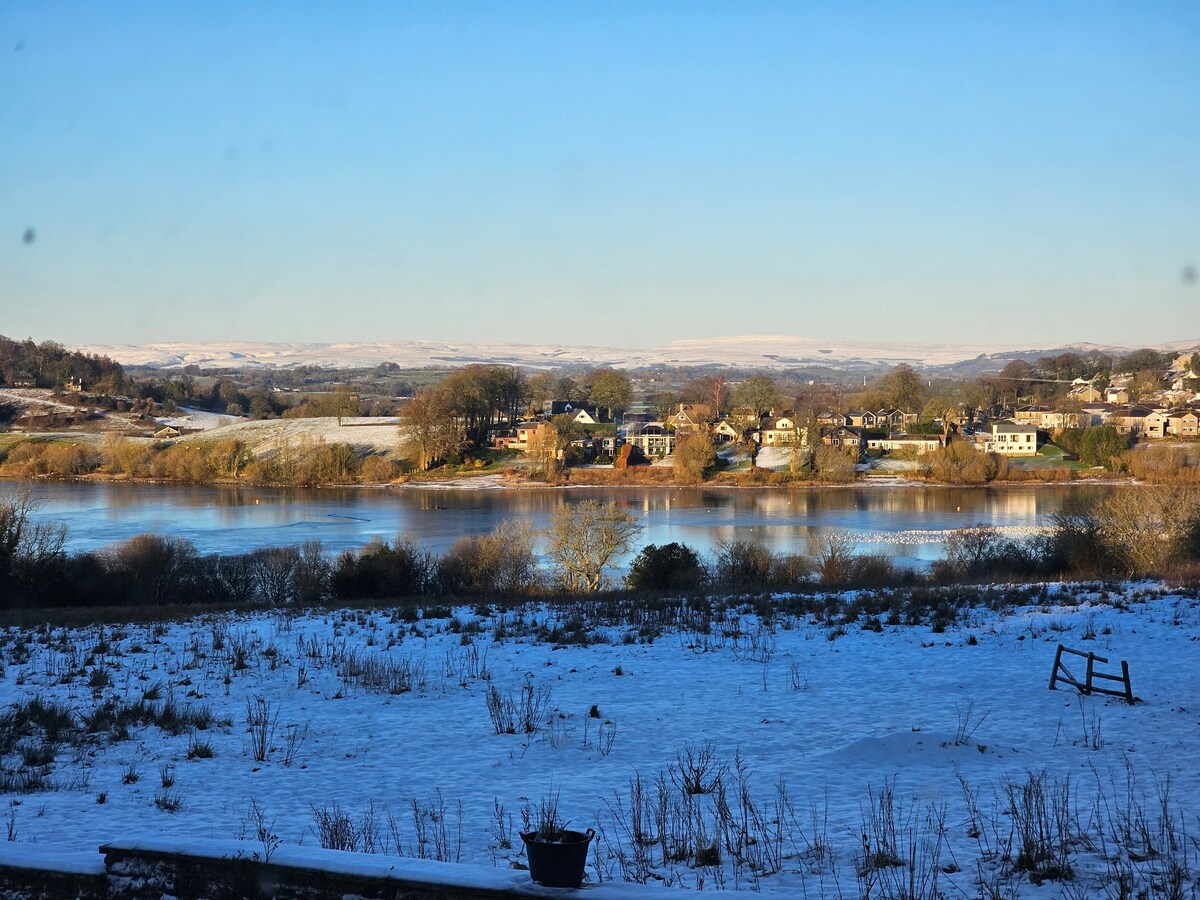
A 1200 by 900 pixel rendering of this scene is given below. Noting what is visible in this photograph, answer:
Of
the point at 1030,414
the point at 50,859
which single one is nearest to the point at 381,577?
the point at 50,859

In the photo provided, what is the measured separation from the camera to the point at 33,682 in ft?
28.6

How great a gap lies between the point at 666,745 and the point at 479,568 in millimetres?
16438

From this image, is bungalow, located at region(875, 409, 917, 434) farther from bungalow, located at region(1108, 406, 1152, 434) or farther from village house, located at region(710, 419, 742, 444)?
bungalow, located at region(1108, 406, 1152, 434)

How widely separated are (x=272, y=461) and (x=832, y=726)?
202 feet

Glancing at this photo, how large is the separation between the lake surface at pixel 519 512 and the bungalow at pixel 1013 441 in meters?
12.2

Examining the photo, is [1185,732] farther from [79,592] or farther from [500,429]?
[500,429]

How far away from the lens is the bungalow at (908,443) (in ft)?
217

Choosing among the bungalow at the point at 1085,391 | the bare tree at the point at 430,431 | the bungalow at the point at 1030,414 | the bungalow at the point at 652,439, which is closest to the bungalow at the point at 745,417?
the bungalow at the point at 652,439

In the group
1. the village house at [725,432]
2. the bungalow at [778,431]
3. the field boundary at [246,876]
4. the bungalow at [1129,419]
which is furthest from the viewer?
the village house at [725,432]

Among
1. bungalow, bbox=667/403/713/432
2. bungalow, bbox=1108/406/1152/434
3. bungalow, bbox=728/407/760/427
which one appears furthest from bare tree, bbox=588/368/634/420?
bungalow, bbox=1108/406/1152/434

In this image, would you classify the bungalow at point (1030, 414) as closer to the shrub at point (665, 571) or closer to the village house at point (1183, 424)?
the village house at point (1183, 424)

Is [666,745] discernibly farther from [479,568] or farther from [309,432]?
[309,432]

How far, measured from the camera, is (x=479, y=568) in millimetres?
22938

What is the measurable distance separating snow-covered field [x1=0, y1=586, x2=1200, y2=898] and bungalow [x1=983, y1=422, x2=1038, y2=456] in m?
59.3
